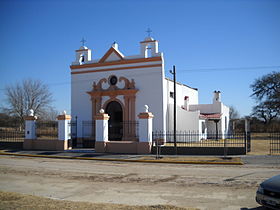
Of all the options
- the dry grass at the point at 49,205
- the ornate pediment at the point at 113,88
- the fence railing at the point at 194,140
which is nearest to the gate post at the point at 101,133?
the fence railing at the point at 194,140

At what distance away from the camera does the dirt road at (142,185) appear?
7117 millimetres

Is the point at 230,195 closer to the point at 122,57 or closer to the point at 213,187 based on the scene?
the point at 213,187

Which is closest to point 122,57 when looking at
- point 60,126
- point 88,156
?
point 60,126

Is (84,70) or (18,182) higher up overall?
(84,70)

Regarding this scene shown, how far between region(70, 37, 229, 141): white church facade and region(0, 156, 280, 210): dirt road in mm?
10740

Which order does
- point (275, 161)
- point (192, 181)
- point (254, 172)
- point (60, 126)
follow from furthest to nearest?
point (60, 126)
point (275, 161)
point (254, 172)
point (192, 181)

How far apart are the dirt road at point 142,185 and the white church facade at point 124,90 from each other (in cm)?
1074

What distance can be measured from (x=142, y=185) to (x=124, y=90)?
1487 centimetres

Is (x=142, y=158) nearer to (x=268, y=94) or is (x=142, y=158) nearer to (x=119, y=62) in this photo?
(x=119, y=62)

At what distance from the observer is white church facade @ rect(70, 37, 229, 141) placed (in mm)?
22578

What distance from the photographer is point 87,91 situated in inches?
987

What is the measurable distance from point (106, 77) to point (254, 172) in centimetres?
1636

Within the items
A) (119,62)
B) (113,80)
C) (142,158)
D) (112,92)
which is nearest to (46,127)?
(112,92)

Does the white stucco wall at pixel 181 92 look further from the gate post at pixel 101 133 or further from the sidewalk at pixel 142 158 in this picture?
the sidewalk at pixel 142 158
